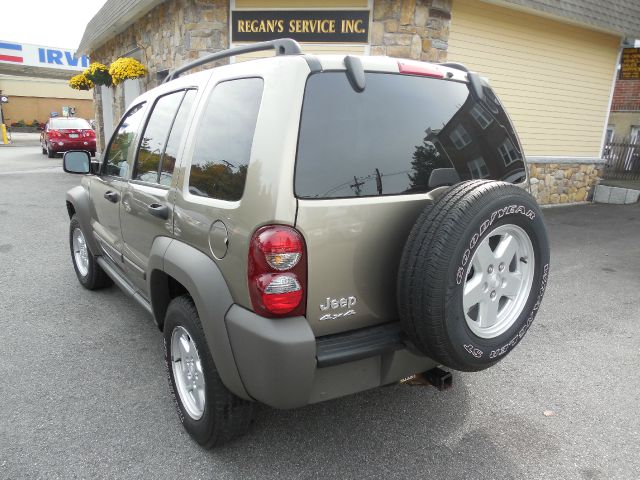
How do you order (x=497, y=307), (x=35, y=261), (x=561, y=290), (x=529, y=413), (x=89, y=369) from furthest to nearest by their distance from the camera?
(x=35, y=261)
(x=561, y=290)
(x=89, y=369)
(x=529, y=413)
(x=497, y=307)

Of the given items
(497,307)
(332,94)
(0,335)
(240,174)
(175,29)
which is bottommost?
(0,335)

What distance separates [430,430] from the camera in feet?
8.57

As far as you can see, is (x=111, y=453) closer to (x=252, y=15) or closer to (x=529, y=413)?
(x=529, y=413)

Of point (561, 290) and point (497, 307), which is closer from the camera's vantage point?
point (497, 307)

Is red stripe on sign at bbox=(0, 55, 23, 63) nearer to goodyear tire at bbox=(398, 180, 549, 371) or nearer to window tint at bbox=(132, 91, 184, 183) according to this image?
window tint at bbox=(132, 91, 184, 183)

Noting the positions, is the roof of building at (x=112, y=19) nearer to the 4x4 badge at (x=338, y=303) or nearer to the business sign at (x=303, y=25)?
the business sign at (x=303, y=25)

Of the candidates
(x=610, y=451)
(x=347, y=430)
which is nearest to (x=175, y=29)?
(x=347, y=430)

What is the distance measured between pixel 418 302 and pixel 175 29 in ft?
28.5

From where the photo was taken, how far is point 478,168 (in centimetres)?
250

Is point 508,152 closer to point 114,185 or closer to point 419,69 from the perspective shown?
point 419,69

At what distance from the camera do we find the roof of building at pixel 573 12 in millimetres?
8516

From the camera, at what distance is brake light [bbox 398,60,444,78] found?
227cm

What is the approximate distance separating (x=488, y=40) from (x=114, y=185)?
7868mm

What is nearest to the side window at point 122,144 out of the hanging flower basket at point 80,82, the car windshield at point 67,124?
the hanging flower basket at point 80,82
